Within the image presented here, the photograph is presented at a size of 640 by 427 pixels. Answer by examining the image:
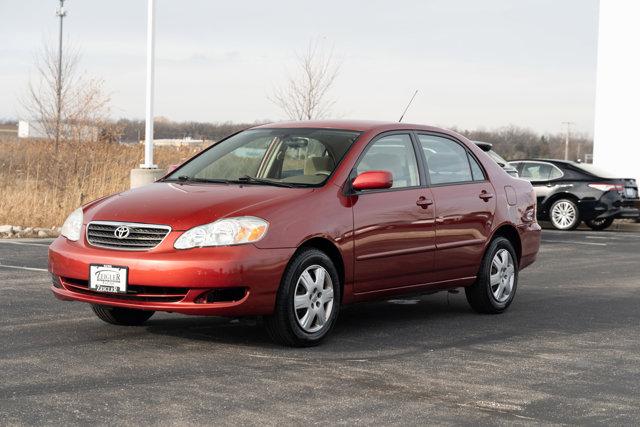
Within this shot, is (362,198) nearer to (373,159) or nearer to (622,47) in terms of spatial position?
(373,159)

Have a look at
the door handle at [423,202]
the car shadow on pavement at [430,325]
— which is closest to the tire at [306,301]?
the car shadow on pavement at [430,325]

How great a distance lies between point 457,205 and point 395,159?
29.3 inches

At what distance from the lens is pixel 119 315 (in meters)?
8.43

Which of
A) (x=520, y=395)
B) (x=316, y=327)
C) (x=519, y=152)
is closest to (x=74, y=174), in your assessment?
(x=316, y=327)

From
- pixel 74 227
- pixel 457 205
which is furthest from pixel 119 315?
pixel 457 205

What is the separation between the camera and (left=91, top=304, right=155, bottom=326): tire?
27.6ft

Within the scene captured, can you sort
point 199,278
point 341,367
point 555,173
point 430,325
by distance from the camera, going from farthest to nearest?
point 555,173 → point 430,325 → point 199,278 → point 341,367

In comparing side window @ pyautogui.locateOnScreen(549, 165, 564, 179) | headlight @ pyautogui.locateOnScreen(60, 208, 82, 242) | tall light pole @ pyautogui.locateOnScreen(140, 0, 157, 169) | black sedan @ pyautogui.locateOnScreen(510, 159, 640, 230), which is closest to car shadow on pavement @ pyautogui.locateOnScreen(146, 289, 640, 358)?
headlight @ pyautogui.locateOnScreen(60, 208, 82, 242)

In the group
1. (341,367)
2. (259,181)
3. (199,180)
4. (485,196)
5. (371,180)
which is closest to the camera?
(341,367)

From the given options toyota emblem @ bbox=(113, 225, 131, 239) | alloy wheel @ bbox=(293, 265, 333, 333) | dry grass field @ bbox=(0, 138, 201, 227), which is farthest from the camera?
dry grass field @ bbox=(0, 138, 201, 227)

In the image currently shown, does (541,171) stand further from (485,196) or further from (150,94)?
(485,196)

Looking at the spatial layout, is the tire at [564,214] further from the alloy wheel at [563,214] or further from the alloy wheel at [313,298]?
the alloy wheel at [313,298]

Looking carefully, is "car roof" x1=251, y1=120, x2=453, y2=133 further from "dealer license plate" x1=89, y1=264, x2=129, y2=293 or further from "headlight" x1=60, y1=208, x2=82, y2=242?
"dealer license plate" x1=89, y1=264, x2=129, y2=293

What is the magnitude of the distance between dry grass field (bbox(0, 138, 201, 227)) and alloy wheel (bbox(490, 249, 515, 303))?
912cm
